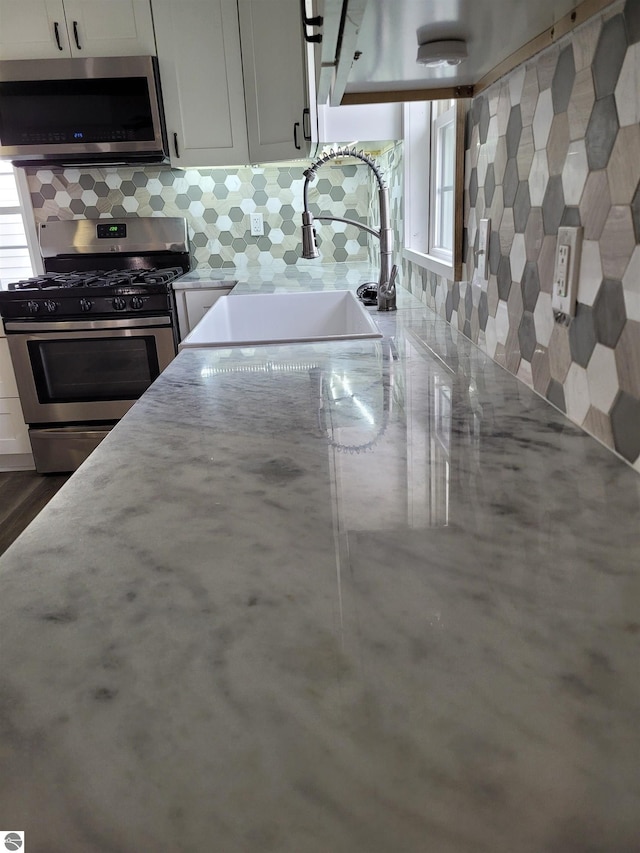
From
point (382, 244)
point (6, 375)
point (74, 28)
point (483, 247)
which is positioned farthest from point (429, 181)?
point (6, 375)

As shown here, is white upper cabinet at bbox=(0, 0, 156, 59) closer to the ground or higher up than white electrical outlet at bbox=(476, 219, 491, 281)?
higher up

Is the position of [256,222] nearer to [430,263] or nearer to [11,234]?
[11,234]

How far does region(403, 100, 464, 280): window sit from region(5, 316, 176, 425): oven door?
4.06 feet

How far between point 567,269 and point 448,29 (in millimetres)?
395

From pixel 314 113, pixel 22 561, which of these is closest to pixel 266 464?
pixel 22 561

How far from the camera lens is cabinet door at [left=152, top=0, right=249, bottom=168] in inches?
110

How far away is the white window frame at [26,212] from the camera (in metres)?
3.26

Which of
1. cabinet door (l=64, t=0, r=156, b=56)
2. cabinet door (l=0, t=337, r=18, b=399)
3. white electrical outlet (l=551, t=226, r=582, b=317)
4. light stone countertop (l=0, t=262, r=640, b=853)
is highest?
cabinet door (l=64, t=0, r=156, b=56)

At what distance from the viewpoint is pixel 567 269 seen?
2.75 ft

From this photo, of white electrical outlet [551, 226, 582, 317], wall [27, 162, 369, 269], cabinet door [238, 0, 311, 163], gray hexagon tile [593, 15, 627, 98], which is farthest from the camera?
wall [27, 162, 369, 269]

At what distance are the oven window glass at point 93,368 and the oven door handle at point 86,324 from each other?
0.05 m

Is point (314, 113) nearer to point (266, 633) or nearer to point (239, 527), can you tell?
point (239, 527)

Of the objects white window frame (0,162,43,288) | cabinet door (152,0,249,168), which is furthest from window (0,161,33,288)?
cabinet door (152,0,249,168)

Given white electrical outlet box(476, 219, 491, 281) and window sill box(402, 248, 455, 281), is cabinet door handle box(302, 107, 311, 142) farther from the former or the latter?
white electrical outlet box(476, 219, 491, 281)
